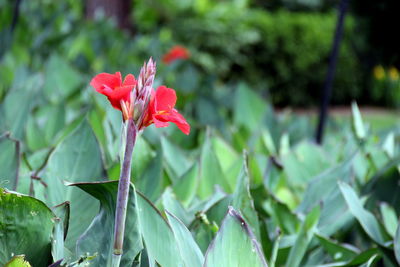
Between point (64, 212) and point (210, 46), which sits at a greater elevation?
point (64, 212)

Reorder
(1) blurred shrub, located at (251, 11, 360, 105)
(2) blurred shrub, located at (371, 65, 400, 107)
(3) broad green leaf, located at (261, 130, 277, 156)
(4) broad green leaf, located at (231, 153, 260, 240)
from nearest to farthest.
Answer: (4) broad green leaf, located at (231, 153, 260, 240) → (3) broad green leaf, located at (261, 130, 277, 156) → (2) blurred shrub, located at (371, 65, 400, 107) → (1) blurred shrub, located at (251, 11, 360, 105)

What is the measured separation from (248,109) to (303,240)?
160 centimetres

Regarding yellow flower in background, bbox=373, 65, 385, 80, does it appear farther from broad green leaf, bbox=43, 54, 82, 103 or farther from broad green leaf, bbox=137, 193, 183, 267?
broad green leaf, bbox=137, 193, 183, 267

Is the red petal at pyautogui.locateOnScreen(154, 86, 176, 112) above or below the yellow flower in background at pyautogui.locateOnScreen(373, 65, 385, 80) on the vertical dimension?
above

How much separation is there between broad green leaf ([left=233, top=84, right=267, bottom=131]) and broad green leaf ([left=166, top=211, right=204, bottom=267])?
182cm

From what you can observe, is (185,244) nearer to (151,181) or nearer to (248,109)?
(151,181)

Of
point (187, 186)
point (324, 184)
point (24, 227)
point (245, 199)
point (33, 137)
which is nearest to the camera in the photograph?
point (24, 227)

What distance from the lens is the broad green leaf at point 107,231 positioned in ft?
2.81

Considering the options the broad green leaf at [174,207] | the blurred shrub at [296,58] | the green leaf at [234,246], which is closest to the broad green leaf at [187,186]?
the broad green leaf at [174,207]

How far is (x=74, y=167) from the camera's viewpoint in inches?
49.4

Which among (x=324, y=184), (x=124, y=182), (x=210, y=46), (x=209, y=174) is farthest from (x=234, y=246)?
(x=210, y=46)

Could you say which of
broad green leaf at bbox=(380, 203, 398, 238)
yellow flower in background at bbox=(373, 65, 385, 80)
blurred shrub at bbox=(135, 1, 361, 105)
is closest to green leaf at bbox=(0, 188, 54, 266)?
broad green leaf at bbox=(380, 203, 398, 238)

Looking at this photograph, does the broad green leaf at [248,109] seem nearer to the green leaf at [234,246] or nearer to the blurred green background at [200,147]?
the blurred green background at [200,147]

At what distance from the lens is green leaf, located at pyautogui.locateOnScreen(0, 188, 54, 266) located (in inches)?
33.5
